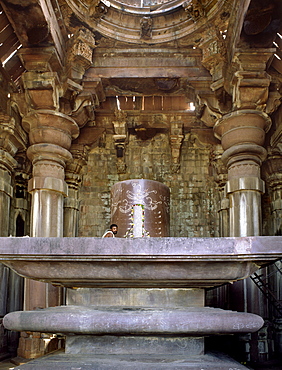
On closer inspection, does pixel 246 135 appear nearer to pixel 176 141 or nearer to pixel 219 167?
pixel 219 167

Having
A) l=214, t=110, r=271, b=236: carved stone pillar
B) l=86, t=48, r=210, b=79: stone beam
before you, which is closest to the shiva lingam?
l=214, t=110, r=271, b=236: carved stone pillar

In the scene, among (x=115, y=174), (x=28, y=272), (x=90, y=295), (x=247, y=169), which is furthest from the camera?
(x=115, y=174)

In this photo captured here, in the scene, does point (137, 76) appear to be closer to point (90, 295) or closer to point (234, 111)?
point (234, 111)

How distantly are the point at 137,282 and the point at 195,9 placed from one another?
610cm

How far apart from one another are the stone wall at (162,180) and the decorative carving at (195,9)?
328cm

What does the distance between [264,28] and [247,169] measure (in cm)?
230

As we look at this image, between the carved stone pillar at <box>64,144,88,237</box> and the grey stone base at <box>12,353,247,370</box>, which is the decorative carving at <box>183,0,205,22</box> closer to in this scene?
the carved stone pillar at <box>64,144,88,237</box>

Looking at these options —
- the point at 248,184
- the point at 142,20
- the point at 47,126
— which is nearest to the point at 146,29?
the point at 142,20

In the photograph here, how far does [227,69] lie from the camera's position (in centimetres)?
815

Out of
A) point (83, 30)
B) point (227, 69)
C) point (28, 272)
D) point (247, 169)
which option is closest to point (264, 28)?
point (227, 69)

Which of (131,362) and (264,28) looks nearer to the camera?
(131,362)

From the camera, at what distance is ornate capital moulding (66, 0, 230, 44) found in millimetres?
8484

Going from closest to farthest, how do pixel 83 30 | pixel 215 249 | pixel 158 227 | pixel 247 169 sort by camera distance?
pixel 215 249 → pixel 158 227 → pixel 247 169 → pixel 83 30

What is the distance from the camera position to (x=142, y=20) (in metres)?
8.88
